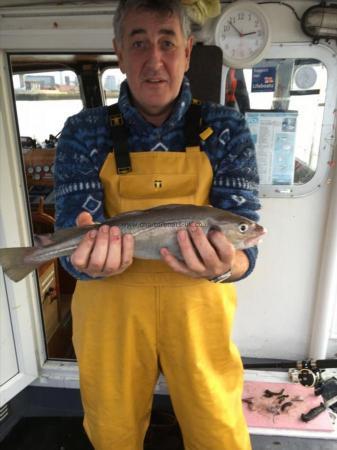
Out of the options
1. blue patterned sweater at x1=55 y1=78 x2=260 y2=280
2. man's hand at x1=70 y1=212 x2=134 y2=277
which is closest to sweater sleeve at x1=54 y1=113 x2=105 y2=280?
blue patterned sweater at x1=55 y1=78 x2=260 y2=280

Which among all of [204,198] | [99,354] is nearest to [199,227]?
[204,198]

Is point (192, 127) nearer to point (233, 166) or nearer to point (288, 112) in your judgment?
point (233, 166)

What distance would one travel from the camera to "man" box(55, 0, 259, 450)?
1.44m

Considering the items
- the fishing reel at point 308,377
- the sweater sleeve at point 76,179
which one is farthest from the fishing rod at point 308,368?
the sweater sleeve at point 76,179

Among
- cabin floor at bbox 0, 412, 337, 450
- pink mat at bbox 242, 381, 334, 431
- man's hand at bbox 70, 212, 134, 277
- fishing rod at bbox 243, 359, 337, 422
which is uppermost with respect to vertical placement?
man's hand at bbox 70, 212, 134, 277

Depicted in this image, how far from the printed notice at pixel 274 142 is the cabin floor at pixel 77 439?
179cm

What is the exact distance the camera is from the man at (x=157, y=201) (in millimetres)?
1437

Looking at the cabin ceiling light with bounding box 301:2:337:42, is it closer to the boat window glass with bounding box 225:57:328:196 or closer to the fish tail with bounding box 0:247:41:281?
the boat window glass with bounding box 225:57:328:196

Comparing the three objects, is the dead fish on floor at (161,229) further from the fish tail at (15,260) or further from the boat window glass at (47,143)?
the boat window glass at (47,143)

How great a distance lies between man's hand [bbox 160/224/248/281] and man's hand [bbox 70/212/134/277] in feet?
0.48

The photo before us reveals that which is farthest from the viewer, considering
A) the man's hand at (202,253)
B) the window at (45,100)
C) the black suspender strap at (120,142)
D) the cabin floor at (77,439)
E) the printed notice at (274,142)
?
the window at (45,100)

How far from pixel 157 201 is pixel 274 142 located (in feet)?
4.51

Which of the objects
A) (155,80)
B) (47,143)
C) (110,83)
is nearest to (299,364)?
(155,80)

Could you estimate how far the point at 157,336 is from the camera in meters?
1.61
